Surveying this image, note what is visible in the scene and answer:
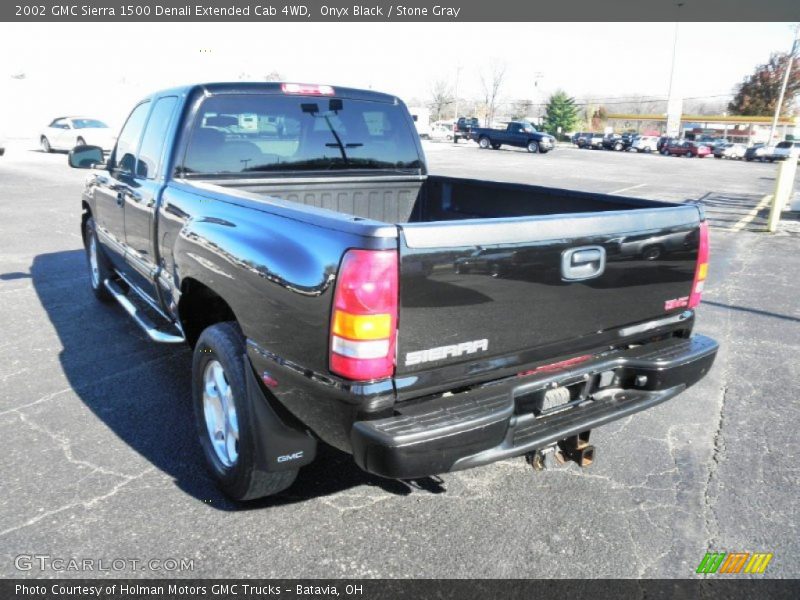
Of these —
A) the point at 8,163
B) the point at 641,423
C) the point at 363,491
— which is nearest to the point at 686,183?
the point at 641,423

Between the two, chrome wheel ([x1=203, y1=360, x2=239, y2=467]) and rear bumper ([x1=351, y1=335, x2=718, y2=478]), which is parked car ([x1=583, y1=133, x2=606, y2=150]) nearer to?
Result: rear bumper ([x1=351, y1=335, x2=718, y2=478])

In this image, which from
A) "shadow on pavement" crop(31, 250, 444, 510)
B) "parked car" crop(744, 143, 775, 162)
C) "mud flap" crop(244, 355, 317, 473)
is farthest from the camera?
"parked car" crop(744, 143, 775, 162)

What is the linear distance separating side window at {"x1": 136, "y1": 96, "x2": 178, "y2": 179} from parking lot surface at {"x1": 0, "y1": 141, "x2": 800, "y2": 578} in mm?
1434

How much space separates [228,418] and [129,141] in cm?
274

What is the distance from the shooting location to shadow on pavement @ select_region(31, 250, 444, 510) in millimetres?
3123

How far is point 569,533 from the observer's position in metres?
2.79

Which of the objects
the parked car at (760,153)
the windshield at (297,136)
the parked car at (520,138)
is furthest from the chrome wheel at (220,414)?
the parked car at (760,153)

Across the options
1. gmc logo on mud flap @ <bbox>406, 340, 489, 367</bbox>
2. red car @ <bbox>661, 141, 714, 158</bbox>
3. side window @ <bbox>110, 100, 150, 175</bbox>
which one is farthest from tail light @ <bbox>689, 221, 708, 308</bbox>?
red car @ <bbox>661, 141, 714, 158</bbox>

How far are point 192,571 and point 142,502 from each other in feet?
1.94

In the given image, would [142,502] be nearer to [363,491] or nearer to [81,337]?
[363,491]

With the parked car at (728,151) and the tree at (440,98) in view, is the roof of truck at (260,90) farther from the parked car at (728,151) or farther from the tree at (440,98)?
the tree at (440,98)

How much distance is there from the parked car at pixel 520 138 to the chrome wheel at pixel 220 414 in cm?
3946

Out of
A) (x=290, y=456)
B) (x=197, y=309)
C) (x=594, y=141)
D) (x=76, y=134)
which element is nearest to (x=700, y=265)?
(x=290, y=456)

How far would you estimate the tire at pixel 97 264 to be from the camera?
557 centimetres
